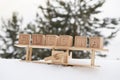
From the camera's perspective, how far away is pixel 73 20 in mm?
6484

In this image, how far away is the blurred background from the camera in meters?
6.20

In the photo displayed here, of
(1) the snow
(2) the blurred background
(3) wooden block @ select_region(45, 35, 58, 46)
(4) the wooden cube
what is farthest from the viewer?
(2) the blurred background

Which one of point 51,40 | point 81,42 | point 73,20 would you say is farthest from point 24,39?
point 73,20

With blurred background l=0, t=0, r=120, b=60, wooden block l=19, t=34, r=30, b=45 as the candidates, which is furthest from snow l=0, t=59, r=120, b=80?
blurred background l=0, t=0, r=120, b=60

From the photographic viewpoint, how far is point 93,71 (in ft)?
7.47

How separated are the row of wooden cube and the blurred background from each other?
11.8 feet

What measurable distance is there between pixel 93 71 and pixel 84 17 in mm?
4259

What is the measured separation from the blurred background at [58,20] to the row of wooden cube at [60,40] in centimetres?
360

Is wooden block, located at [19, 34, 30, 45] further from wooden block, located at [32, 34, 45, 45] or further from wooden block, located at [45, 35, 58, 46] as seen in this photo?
wooden block, located at [45, 35, 58, 46]

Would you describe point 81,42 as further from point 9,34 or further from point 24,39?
point 9,34

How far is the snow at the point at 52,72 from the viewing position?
2.15 metres

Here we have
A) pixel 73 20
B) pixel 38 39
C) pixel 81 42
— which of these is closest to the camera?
pixel 81 42

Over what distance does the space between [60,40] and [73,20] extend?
13.5ft

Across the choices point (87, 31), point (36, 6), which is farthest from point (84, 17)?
point (36, 6)
